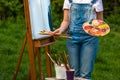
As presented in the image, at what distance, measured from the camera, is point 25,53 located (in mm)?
8680

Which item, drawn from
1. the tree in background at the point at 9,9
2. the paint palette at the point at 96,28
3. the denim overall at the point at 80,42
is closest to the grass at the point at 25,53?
the tree in background at the point at 9,9

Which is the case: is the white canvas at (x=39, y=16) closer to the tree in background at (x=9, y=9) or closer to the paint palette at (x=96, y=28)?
the paint palette at (x=96, y=28)

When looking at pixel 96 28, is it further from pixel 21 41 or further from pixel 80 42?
pixel 21 41

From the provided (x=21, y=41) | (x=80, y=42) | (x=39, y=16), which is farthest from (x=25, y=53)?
(x=80, y=42)

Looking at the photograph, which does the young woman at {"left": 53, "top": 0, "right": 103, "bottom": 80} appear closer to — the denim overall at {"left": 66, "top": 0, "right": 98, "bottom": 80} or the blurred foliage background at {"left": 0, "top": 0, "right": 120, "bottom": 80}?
the denim overall at {"left": 66, "top": 0, "right": 98, "bottom": 80}

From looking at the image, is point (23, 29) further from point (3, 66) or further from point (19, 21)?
point (3, 66)

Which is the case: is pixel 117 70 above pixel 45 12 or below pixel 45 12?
below

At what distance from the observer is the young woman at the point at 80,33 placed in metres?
4.84

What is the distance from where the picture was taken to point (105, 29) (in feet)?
15.4

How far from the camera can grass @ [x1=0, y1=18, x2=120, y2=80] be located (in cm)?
739

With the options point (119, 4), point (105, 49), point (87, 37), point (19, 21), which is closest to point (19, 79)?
point (87, 37)

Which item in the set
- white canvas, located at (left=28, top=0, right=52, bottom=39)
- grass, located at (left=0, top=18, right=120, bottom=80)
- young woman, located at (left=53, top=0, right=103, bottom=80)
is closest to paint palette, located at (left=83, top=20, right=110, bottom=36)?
young woman, located at (left=53, top=0, right=103, bottom=80)

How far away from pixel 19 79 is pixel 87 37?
2316 millimetres

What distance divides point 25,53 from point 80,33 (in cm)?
394
